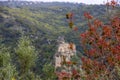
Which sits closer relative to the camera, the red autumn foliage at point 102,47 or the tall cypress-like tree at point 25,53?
the red autumn foliage at point 102,47

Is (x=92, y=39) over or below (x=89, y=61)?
over

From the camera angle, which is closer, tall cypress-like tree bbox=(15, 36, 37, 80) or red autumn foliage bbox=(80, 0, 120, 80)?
red autumn foliage bbox=(80, 0, 120, 80)

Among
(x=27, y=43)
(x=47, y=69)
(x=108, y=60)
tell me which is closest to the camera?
(x=108, y=60)

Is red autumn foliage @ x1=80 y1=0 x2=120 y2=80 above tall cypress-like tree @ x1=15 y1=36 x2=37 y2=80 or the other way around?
above

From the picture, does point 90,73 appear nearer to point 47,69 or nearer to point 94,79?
point 94,79

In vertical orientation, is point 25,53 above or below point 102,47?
below

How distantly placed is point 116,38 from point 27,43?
57899mm

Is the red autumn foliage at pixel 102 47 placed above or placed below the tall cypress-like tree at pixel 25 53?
above

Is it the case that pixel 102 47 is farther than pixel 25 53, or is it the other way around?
pixel 25 53

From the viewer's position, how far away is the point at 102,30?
10773 mm

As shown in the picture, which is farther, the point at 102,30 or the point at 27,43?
the point at 27,43

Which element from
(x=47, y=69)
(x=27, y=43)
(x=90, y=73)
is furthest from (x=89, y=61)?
(x=47, y=69)

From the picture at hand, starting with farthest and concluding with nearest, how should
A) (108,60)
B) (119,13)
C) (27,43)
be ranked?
(27,43), (119,13), (108,60)

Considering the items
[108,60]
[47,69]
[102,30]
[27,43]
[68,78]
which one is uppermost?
[102,30]
